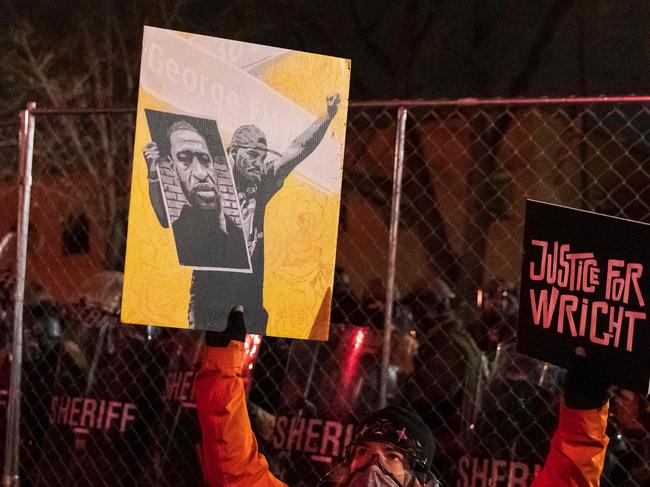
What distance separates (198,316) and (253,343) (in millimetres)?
1828

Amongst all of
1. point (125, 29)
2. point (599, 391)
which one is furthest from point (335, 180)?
point (125, 29)

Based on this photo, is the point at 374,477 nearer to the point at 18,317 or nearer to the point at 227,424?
the point at 227,424

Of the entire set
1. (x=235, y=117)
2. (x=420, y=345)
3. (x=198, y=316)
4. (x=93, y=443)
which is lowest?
(x=93, y=443)

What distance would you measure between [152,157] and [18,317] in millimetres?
1533

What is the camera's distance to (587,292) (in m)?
2.19

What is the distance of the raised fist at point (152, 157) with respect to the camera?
9.00 ft

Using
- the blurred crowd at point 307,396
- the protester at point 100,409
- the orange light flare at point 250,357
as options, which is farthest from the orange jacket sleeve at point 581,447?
the protester at point 100,409

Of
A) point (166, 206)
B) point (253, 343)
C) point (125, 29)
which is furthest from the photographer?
point (125, 29)

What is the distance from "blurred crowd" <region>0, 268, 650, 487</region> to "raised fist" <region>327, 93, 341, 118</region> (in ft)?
5.06

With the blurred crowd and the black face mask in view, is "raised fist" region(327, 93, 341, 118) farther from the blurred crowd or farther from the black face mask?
the blurred crowd

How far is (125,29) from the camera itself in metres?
13.2

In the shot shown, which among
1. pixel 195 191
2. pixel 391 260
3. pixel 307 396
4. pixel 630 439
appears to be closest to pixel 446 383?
pixel 307 396

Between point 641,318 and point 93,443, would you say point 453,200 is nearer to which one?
point 93,443

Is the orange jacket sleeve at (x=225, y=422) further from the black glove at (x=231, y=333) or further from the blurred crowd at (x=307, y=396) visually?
the blurred crowd at (x=307, y=396)
